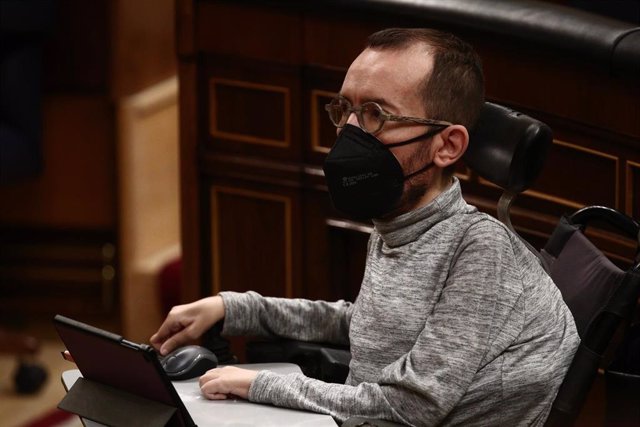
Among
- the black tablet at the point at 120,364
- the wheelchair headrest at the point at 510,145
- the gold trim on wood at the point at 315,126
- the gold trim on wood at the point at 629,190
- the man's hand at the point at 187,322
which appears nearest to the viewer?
the black tablet at the point at 120,364

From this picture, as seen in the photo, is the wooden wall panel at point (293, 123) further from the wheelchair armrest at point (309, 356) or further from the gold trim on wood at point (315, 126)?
the wheelchair armrest at point (309, 356)

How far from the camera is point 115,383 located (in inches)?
71.2

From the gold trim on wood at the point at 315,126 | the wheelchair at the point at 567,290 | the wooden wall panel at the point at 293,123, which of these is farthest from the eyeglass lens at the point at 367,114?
the gold trim on wood at the point at 315,126

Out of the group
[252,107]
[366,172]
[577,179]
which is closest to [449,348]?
[366,172]

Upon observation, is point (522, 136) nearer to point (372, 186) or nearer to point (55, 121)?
point (372, 186)

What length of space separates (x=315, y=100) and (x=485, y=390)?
5.45 feet

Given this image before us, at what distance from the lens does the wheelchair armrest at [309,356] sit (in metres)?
2.10

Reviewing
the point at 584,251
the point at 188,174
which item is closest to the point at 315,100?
the point at 188,174

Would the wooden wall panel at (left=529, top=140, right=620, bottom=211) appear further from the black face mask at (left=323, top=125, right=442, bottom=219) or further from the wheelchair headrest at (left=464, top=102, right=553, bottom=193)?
the black face mask at (left=323, top=125, right=442, bottom=219)

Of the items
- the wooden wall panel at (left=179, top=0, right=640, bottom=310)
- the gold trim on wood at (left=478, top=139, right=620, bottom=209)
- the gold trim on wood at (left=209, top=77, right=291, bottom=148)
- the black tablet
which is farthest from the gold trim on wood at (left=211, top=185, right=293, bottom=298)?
the black tablet

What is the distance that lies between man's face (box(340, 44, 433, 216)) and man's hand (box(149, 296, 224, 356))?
45cm

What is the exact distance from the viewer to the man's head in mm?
1845

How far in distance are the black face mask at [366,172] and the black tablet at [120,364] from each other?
0.41m

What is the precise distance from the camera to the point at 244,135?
3.50 meters
